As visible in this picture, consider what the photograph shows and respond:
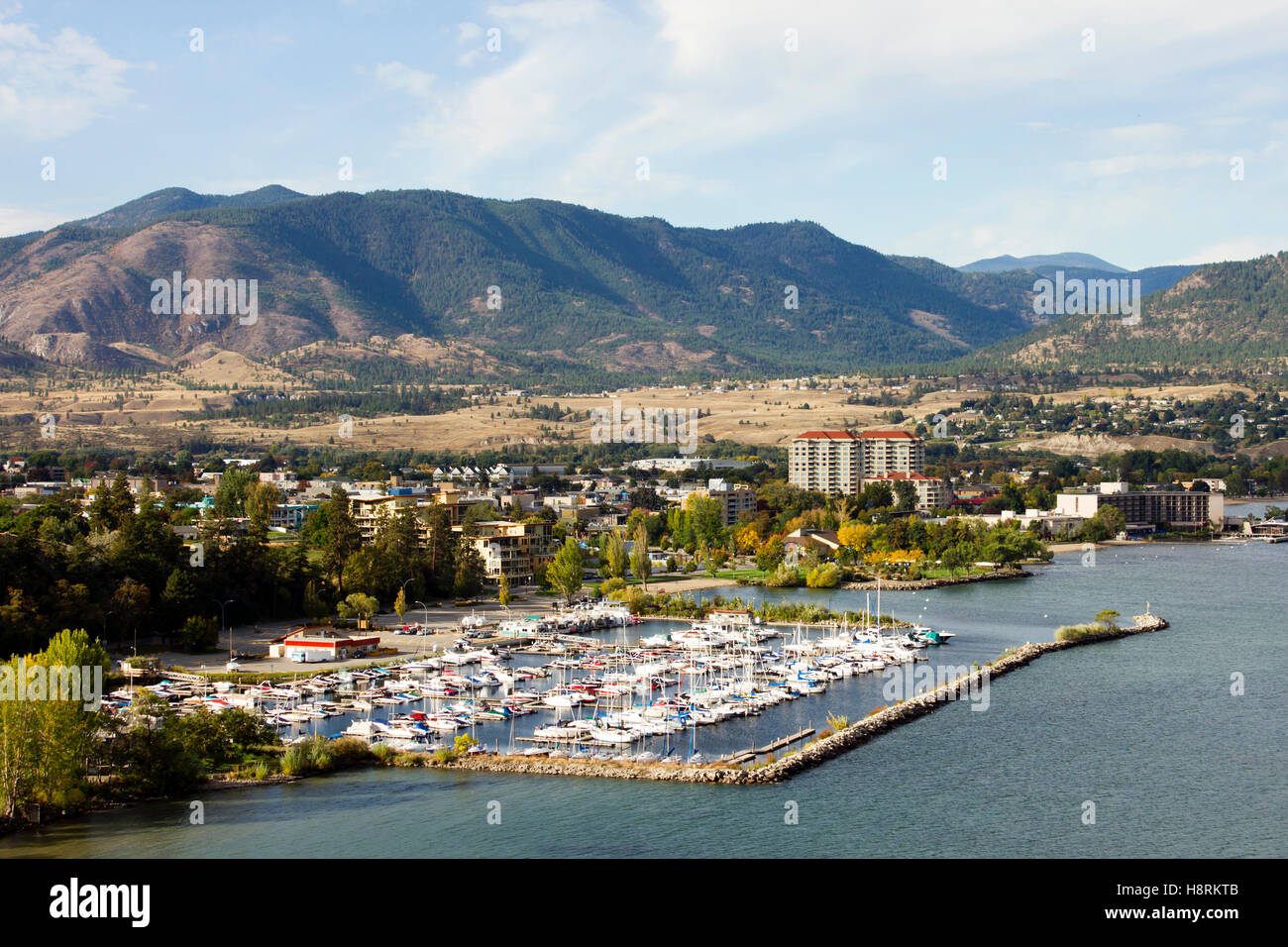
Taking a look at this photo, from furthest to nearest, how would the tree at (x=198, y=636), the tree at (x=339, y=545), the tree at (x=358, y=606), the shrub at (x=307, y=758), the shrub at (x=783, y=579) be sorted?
the shrub at (x=783, y=579)
the tree at (x=339, y=545)
the tree at (x=358, y=606)
the tree at (x=198, y=636)
the shrub at (x=307, y=758)

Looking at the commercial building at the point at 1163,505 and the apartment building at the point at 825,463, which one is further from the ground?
the apartment building at the point at 825,463

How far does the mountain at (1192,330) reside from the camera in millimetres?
136750

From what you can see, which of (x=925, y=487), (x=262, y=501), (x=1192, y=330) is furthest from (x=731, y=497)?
(x=1192, y=330)

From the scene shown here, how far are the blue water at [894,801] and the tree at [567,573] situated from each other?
1478cm

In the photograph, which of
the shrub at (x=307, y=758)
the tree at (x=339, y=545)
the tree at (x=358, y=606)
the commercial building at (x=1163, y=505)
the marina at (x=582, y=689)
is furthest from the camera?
the commercial building at (x=1163, y=505)

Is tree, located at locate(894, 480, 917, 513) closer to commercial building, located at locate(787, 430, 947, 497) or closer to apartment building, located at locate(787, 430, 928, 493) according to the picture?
commercial building, located at locate(787, 430, 947, 497)

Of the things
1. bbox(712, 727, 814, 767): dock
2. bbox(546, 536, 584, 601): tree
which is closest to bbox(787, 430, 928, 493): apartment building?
bbox(546, 536, 584, 601): tree

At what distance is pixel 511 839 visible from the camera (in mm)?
16516

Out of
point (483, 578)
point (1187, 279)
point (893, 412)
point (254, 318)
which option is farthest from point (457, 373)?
point (483, 578)

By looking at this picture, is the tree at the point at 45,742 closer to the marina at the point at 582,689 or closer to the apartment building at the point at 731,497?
the marina at the point at 582,689

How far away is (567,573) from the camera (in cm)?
4053

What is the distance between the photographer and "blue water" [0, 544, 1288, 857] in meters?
16.3

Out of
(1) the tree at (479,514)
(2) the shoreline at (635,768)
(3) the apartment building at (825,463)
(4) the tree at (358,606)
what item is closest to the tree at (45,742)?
(2) the shoreline at (635,768)
